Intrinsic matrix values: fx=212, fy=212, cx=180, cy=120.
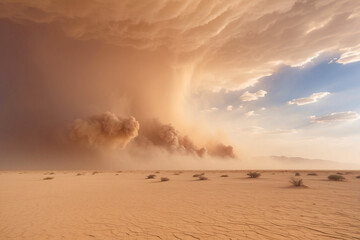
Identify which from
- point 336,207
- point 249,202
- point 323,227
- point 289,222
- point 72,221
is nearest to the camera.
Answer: point 323,227

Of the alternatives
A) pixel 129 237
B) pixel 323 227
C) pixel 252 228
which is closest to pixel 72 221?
pixel 129 237

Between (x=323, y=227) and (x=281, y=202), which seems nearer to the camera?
(x=323, y=227)

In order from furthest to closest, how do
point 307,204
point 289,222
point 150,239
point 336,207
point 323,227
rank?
point 307,204
point 336,207
point 289,222
point 323,227
point 150,239

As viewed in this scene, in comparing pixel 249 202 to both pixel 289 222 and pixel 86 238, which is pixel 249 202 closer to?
pixel 289 222

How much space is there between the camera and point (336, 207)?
9180 mm

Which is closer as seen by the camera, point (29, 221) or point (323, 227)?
point (323, 227)

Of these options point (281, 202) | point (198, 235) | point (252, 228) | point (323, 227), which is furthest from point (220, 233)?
point (281, 202)

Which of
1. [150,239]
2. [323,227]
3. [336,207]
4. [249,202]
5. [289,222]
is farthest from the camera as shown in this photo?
[249,202]

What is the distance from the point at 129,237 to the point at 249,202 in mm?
6727

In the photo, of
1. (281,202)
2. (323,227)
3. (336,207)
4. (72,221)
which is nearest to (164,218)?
(72,221)

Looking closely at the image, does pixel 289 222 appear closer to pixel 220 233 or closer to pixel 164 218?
pixel 220 233

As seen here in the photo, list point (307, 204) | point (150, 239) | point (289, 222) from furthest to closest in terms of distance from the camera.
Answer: point (307, 204) < point (289, 222) < point (150, 239)

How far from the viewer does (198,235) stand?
620 cm

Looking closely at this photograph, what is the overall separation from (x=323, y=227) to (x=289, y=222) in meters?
0.96
